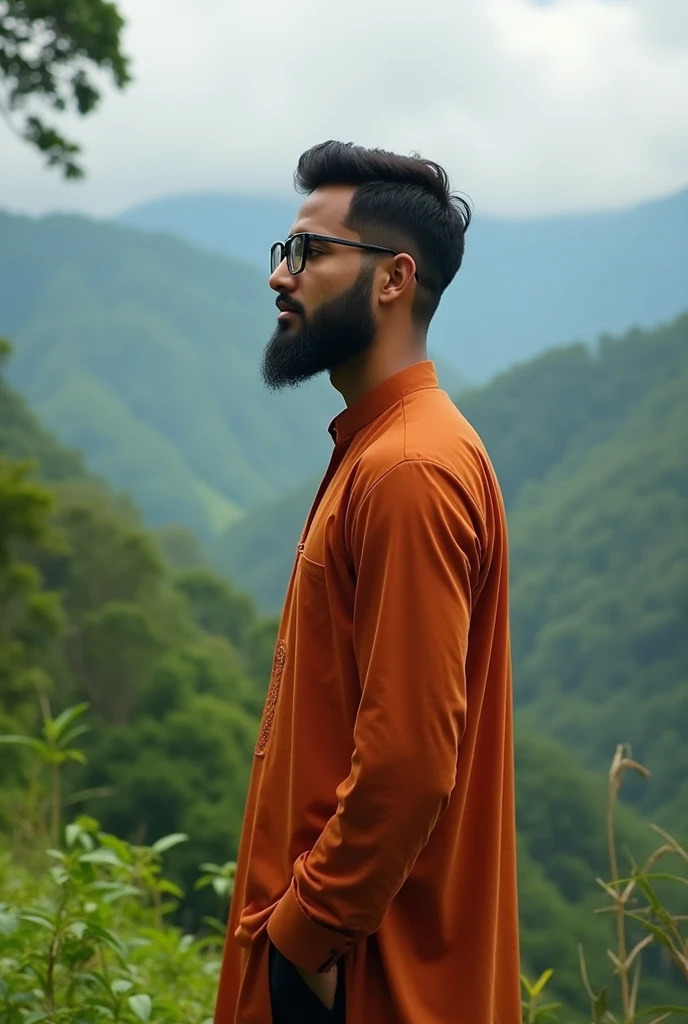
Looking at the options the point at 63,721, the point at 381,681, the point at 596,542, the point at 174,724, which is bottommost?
the point at 381,681

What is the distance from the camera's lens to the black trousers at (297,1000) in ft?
4.77

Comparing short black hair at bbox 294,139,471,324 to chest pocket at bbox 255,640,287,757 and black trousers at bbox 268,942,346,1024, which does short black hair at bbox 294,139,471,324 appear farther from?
black trousers at bbox 268,942,346,1024

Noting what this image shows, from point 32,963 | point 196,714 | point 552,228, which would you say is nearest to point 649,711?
point 196,714

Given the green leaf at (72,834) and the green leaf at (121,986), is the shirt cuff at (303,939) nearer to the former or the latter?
the green leaf at (121,986)

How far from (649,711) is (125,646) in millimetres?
26472

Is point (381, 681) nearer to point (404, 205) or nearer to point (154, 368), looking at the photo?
point (404, 205)

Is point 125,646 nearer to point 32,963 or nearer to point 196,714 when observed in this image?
point 196,714

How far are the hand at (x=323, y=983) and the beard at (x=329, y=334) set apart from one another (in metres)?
0.75

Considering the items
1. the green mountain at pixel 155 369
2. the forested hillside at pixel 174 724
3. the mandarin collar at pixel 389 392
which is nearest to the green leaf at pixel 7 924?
the mandarin collar at pixel 389 392

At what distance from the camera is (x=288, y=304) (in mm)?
1648

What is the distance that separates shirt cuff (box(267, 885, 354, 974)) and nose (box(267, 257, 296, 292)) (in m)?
0.76

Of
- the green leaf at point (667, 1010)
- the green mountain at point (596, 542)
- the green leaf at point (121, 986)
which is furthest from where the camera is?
the green mountain at point (596, 542)

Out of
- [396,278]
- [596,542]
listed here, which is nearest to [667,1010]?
[396,278]

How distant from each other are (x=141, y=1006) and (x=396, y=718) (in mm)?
778
